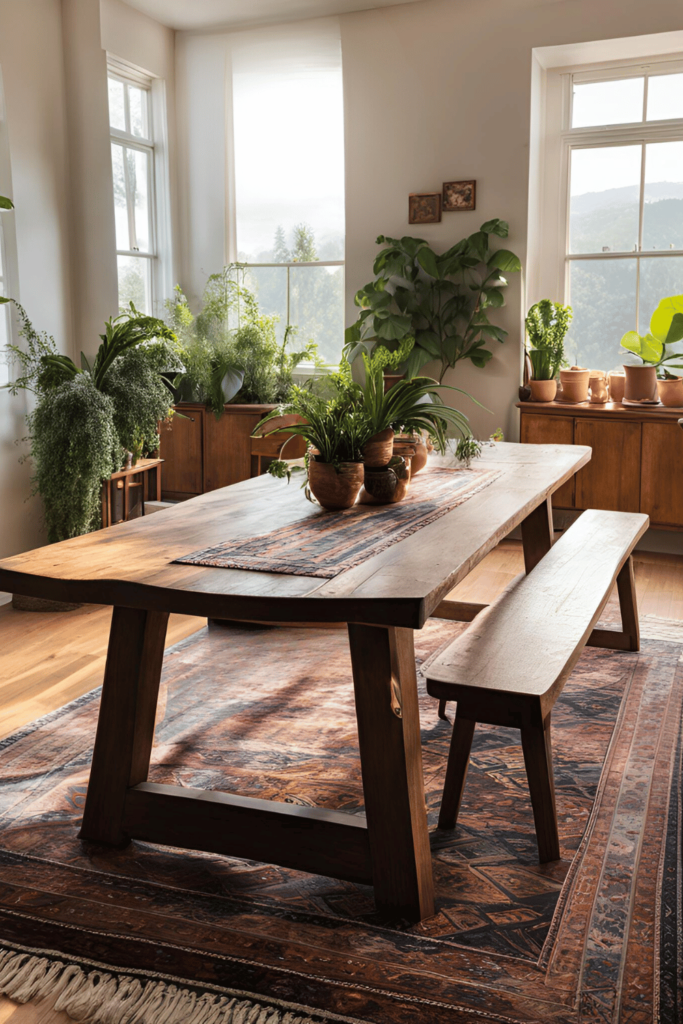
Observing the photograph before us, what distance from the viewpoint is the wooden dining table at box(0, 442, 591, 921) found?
1850 millimetres

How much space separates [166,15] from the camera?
585 centimetres

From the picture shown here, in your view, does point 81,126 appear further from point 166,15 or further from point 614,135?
point 614,135

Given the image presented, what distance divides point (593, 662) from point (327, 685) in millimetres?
1113

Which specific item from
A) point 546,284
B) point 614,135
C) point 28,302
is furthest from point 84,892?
point 614,135

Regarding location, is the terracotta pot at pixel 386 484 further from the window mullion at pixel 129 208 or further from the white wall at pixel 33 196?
the window mullion at pixel 129 208

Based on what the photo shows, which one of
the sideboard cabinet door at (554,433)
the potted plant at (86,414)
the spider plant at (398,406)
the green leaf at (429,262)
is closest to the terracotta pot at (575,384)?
the sideboard cabinet door at (554,433)

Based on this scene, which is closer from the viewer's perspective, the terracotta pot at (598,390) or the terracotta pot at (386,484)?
the terracotta pot at (386,484)

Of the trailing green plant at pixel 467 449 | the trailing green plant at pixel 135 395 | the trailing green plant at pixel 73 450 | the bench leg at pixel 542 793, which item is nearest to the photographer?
the bench leg at pixel 542 793

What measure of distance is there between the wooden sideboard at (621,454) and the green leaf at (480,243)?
958mm

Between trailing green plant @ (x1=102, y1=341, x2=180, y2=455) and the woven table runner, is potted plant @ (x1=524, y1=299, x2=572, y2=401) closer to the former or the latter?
trailing green plant @ (x1=102, y1=341, x2=180, y2=455)

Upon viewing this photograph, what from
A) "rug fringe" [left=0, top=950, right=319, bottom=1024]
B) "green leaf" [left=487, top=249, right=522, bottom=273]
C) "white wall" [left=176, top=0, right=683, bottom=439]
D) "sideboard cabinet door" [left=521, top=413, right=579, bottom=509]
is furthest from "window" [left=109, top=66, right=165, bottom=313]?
"rug fringe" [left=0, top=950, right=319, bottom=1024]

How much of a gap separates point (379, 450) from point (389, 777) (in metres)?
1.06

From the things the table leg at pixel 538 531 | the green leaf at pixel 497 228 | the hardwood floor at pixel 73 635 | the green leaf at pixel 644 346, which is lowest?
the hardwood floor at pixel 73 635

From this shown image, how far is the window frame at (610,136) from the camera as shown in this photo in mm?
5477
